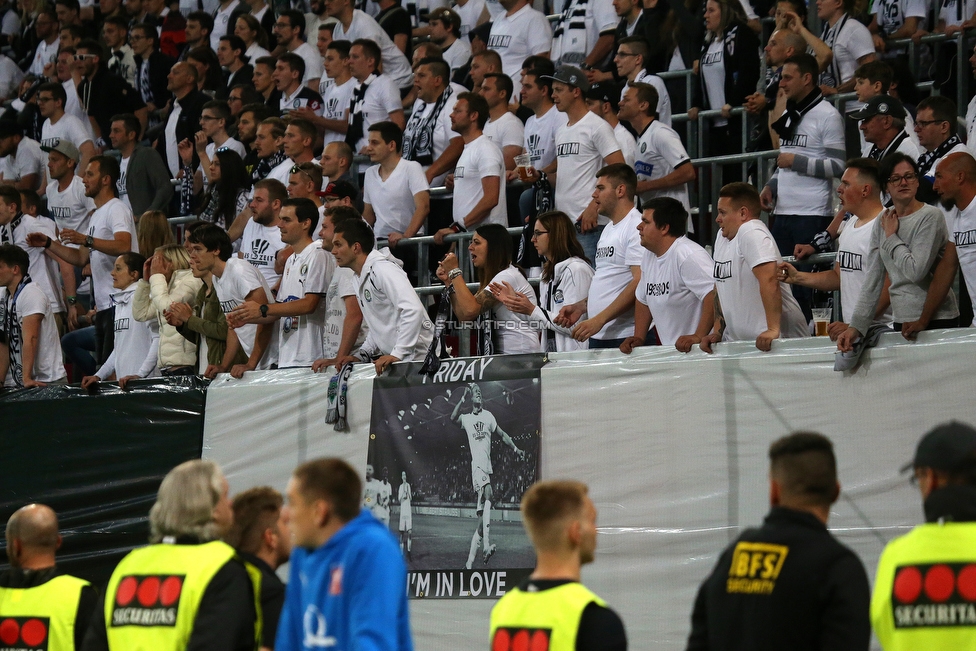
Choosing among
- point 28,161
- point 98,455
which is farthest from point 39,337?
point 28,161

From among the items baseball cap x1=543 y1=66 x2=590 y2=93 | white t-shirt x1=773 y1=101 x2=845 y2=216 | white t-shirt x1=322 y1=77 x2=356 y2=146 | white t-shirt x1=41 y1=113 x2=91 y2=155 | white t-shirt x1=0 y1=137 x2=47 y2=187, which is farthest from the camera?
white t-shirt x1=0 y1=137 x2=47 y2=187

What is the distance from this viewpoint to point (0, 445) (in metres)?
11.0

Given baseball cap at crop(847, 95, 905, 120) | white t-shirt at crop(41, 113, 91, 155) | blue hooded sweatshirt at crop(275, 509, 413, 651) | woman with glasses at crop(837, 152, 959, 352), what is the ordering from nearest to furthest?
blue hooded sweatshirt at crop(275, 509, 413, 651)
woman with glasses at crop(837, 152, 959, 352)
baseball cap at crop(847, 95, 905, 120)
white t-shirt at crop(41, 113, 91, 155)

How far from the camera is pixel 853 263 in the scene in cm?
770

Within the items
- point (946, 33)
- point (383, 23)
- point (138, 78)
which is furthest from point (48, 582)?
point (138, 78)

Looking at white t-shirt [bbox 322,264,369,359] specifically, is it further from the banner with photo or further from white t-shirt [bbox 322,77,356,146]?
white t-shirt [bbox 322,77,356,146]

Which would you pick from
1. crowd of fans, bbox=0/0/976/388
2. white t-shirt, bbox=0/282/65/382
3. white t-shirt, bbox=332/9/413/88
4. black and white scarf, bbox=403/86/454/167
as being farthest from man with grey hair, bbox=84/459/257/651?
white t-shirt, bbox=332/9/413/88

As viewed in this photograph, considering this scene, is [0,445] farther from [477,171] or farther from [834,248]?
[834,248]

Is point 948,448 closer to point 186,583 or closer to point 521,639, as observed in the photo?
point 521,639

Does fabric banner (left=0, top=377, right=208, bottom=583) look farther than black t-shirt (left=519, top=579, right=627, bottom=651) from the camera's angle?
Yes

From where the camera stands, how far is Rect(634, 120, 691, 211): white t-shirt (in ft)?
34.0

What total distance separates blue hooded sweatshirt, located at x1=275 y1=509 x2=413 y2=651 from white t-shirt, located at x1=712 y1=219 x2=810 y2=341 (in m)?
4.20

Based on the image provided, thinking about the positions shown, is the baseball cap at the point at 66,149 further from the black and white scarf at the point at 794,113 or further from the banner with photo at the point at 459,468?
the black and white scarf at the point at 794,113

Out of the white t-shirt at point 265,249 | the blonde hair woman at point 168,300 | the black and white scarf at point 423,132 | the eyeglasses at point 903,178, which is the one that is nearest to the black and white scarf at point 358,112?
the black and white scarf at point 423,132
